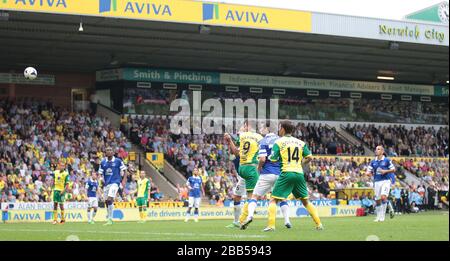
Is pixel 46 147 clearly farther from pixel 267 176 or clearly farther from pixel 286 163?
pixel 286 163

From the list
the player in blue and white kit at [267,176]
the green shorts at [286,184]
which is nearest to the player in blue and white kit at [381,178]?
the player in blue and white kit at [267,176]

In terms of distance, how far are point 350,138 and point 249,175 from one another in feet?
112

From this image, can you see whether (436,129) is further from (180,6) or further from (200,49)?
(180,6)

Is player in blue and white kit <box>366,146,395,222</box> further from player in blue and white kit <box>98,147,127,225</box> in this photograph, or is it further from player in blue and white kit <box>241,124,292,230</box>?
player in blue and white kit <box>98,147,127,225</box>

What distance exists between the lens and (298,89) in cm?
5238

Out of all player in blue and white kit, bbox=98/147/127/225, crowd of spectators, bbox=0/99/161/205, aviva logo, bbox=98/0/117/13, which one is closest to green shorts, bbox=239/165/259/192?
player in blue and white kit, bbox=98/147/127/225

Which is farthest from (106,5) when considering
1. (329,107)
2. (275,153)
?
(329,107)

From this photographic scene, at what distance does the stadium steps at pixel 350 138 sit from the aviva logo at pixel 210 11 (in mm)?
18877

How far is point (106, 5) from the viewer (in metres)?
33.6

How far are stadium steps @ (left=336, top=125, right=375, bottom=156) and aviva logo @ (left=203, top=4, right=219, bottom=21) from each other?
1888cm

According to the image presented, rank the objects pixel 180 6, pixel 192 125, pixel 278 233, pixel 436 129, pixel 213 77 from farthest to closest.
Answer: pixel 436 129 < pixel 213 77 < pixel 192 125 < pixel 180 6 < pixel 278 233

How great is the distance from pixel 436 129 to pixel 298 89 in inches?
448

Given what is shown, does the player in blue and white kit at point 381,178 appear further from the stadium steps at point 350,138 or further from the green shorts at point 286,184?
the stadium steps at point 350,138
